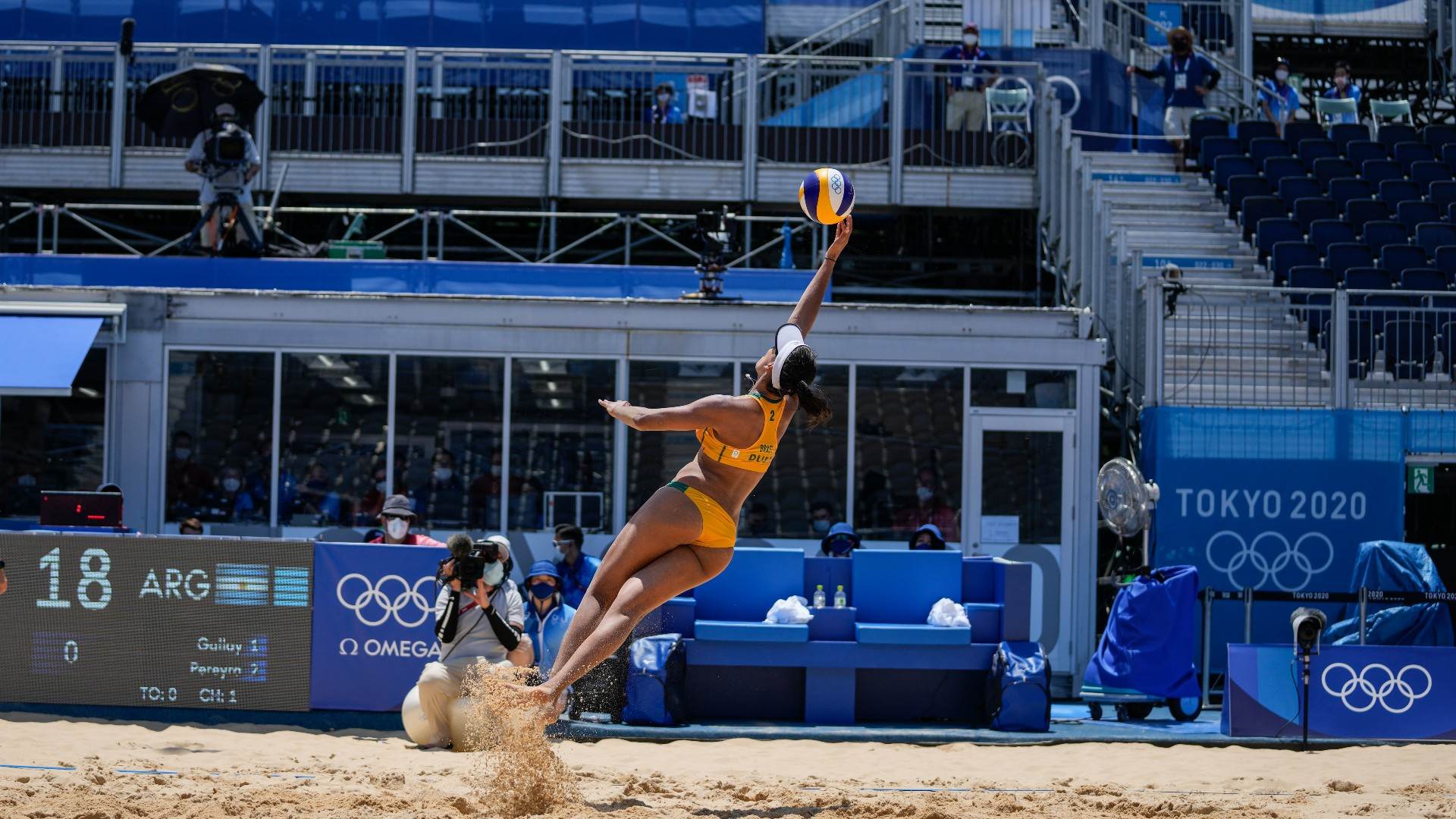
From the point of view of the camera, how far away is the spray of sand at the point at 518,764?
7.71m

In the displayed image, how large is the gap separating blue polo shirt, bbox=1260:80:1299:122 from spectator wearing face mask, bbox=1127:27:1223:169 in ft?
3.68

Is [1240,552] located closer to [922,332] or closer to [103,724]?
[922,332]

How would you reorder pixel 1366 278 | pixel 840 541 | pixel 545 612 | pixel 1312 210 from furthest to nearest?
pixel 1312 210, pixel 1366 278, pixel 840 541, pixel 545 612

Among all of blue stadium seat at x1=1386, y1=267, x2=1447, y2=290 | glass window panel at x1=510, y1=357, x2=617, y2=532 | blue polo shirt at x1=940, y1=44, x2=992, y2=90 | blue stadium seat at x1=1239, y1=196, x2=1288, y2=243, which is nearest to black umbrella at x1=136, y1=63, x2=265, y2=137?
glass window panel at x1=510, y1=357, x2=617, y2=532

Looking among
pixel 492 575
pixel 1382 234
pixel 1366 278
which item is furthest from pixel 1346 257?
pixel 492 575

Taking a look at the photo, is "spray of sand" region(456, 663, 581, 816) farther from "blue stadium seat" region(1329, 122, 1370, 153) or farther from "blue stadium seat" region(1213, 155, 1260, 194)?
"blue stadium seat" region(1329, 122, 1370, 153)

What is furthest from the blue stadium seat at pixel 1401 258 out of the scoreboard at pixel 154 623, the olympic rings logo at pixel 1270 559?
the scoreboard at pixel 154 623

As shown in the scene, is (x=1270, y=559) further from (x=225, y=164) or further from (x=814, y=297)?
(x=225, y=164)

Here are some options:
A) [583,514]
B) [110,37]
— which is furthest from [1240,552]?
[110,37]

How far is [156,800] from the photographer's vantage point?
7.88m

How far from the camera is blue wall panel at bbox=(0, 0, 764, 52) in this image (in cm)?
2244

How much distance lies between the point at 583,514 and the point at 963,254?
8.30 meters

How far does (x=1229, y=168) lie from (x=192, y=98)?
11.3 metres

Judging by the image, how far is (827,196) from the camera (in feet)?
27.9
